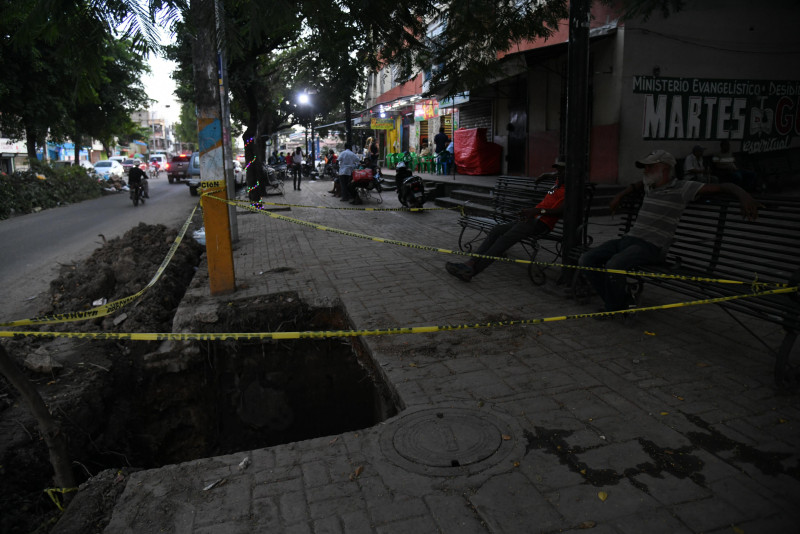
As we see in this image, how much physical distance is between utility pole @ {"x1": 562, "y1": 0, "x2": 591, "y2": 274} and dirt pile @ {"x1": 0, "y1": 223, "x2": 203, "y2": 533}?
4359mm

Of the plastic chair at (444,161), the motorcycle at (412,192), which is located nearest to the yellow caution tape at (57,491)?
the motorcycle at (412,192)

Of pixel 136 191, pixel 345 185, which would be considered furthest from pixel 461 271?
pixel 136 191

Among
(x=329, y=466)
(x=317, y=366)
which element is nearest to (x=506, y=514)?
(x=329, y=466)

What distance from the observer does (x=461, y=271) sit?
6.10 m

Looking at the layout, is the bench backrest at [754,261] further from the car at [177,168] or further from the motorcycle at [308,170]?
the car at [177,168]

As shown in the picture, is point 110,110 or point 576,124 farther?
point 110,110

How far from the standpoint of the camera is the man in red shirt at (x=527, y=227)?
591cm

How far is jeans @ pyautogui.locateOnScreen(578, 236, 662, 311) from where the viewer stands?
4367mm

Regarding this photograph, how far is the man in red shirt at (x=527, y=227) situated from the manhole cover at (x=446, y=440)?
3.03 metres

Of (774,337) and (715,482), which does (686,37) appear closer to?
(774,337)

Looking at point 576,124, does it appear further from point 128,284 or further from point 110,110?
point 110,110

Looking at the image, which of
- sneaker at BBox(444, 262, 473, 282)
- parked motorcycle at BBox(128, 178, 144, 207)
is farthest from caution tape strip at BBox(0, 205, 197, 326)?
parked motorcycle at BBox(128, 178, 144, 207)

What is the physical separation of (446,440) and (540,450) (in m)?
0.51

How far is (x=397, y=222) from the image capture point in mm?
11492
